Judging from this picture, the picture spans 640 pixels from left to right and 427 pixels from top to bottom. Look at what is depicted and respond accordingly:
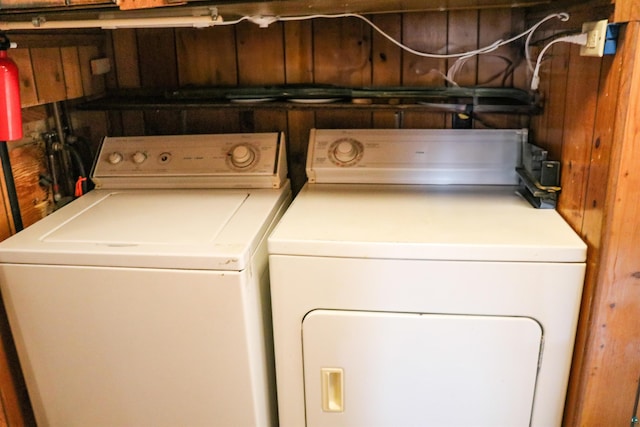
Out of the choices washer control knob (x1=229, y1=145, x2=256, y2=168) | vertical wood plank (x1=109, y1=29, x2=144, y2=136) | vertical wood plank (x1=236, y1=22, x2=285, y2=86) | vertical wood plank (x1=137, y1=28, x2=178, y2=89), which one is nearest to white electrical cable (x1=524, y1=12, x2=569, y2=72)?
vertical wood plank (x1=236, y1=22, x2=285, y2=86)

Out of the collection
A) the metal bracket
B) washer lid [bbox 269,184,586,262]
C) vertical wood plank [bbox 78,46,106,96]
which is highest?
vertical wood plank [bbox 78,46,106,96]

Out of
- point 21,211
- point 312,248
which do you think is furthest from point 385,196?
point 21,211

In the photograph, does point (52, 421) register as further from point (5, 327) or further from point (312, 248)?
point (312, 248)

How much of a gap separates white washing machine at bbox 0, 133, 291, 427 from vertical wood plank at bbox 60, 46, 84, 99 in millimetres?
Result: 437

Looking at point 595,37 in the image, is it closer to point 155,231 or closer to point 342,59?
point 342,59

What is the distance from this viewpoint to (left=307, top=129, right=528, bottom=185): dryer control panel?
1.80m

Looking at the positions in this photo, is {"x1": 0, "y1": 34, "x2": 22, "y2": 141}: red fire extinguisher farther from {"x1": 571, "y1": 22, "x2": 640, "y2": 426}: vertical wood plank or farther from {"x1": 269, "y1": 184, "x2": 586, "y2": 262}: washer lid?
{"x1": 571, "y1": 22, "x2": 640, "y2": 426}: vertical wood plank

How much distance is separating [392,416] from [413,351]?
21cm

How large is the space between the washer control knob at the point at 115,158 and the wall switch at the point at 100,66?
303mm

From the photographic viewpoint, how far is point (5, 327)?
62.0 inches

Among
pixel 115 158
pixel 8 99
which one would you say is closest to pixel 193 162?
pixel 115 158

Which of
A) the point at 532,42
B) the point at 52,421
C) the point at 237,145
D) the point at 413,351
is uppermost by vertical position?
the point at 532,42

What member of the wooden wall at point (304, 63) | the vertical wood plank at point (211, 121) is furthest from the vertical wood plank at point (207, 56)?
the vertical wood plank at point (211, 121)

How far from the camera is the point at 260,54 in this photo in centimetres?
198
